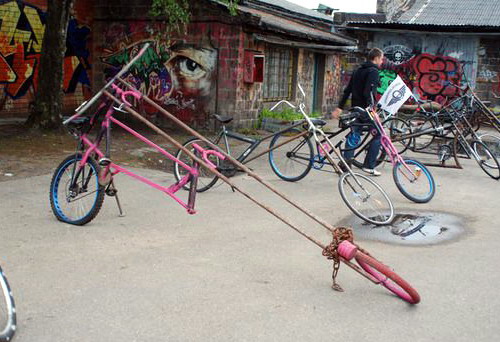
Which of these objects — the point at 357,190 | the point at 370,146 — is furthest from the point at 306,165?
the point at 357,190

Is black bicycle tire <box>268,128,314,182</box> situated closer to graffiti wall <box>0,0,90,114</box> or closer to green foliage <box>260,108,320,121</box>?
green foliage <box>260,108,320,121</box>

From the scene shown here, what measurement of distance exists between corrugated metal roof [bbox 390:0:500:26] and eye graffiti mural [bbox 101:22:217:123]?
11264 mm

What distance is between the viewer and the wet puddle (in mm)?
5762

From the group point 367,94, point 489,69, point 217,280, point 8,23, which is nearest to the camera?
point 217,280

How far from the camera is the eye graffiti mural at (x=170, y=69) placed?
13.9 metres

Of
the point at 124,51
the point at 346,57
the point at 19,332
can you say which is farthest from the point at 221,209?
the point at 346,57

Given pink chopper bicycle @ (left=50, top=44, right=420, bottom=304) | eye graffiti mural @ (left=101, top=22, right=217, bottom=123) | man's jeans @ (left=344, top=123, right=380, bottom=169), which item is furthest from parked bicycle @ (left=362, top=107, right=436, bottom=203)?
eye graffiti mural @ (left=101, top=22, right=217, bottom=123)

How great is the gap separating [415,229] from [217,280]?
2632 millimetres

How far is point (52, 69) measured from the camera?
11.0 metres

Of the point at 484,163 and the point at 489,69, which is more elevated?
the point at 489,69

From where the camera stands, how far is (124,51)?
1481 cm

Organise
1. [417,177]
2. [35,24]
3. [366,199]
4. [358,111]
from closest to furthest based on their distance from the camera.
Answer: [366,199] < [417,177] < [358,111] < [35,24]

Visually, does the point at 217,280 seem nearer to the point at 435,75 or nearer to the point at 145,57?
the point at 145,57

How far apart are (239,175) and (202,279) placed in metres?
4.46
